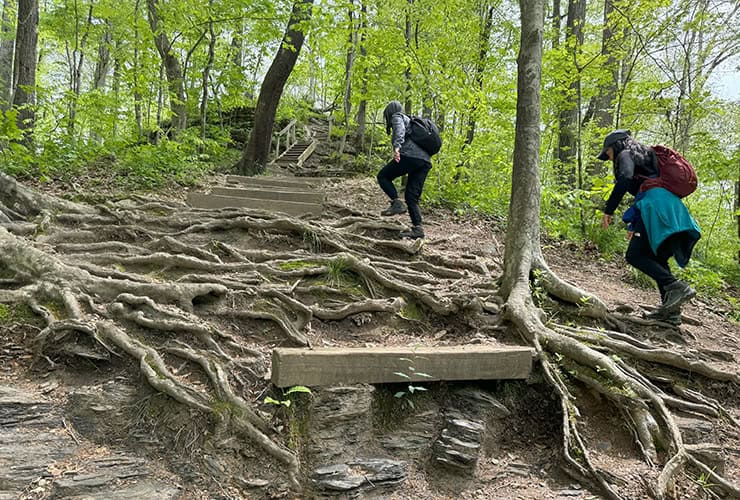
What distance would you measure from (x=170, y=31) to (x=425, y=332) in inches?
395

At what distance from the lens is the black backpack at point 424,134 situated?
6.16m

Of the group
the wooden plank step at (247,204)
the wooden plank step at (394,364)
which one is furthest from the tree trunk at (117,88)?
the wooden plank step at (394,364)

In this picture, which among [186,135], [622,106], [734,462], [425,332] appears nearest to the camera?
[734,462]

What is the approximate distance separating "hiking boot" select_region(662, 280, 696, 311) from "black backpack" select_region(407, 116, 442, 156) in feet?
10.9

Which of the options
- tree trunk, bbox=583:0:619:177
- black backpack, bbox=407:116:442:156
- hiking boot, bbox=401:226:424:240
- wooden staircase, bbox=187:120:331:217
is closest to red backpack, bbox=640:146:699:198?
black backpack, bbox=407:116:442:156

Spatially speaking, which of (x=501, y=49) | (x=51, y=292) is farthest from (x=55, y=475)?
(x=501, y=49)

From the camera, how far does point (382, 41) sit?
11.9 metres

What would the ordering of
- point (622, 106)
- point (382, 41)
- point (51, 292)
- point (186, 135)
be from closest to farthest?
1. point (51, 292)
2. point (622, 106)
3. point (186, 135)
4. point (382, 41)

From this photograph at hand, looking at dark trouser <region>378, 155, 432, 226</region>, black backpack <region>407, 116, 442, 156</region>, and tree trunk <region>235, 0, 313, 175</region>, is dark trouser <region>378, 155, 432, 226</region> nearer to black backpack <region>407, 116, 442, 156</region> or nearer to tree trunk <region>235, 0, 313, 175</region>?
black backpack <region>407, 116, 442, 156</region>

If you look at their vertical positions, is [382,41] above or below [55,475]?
above

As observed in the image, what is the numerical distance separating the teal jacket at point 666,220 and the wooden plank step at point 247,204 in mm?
4857

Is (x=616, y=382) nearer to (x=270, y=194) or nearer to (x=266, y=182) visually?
(x=270, y=194)

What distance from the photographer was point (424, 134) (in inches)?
242

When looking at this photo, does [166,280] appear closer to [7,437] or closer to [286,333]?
[286,333]
